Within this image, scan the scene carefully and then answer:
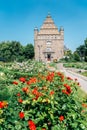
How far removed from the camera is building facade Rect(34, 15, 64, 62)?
8662 centimetres

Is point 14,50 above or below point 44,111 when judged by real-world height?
above

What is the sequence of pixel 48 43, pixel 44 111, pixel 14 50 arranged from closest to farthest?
pixel 44 111 < pixel 48 43 < pixel 14 50

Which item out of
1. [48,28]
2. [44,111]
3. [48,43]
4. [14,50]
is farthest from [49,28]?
[44,111]

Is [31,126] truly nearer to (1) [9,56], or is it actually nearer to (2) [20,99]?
(2) [20,99]

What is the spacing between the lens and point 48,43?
3438 inches

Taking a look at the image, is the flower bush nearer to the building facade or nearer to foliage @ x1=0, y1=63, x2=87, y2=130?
foliage @ x1=0, y1=63, x2=87, y2=130

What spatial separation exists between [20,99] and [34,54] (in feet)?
275

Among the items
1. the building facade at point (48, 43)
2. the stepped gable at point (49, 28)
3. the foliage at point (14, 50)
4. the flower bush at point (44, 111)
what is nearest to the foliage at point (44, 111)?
the flower bush at point (44, 111)

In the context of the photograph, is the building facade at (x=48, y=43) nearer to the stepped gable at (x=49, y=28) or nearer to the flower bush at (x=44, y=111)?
the stepped gable at (x=49, y=28)

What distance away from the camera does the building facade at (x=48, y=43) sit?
86625 mm

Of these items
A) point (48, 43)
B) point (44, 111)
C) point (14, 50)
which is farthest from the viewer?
point (14, 50)

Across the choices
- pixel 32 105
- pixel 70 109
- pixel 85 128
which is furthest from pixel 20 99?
pixel 85 128

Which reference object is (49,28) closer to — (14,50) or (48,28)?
(48,28)

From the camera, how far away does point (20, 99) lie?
520 centimetres
